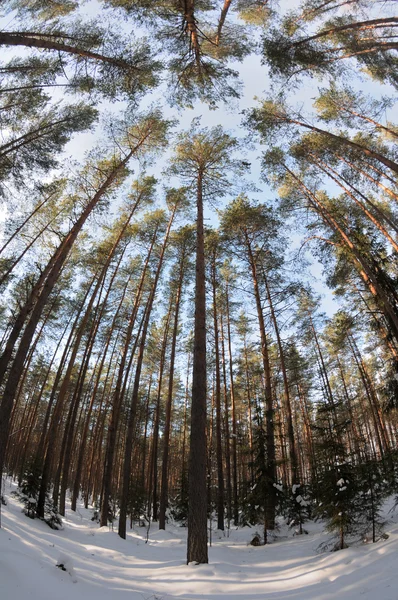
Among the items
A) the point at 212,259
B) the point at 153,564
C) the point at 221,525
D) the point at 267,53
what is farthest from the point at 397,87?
the point at 221,525

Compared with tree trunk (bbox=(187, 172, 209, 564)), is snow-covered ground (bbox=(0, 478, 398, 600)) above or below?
below

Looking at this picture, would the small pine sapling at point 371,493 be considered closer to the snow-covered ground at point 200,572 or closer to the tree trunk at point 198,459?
the snow-covered ground at point 200,572

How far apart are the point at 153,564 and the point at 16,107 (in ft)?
42.1

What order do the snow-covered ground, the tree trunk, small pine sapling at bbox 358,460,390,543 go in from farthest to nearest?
small pine sapling at bbox 358,460,390,543 < the tree trunk < the snow-covered ground

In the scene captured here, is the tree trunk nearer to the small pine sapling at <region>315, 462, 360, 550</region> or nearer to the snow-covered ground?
the snow-covered ground

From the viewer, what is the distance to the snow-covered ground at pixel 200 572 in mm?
3705

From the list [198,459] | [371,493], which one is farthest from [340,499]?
[198,459]

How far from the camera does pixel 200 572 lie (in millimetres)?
5254

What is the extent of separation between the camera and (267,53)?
26.4 feet

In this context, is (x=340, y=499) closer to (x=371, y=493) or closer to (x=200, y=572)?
(x=371, y=493)

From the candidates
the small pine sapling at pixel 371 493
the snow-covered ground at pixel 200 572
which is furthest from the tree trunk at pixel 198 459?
the small pine sapling at pixel 371 493

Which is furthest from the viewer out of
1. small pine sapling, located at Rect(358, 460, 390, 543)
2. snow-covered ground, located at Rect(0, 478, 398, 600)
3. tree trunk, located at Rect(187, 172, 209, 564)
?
small pine sapling, located at Rect(358, 460, 390, 543)

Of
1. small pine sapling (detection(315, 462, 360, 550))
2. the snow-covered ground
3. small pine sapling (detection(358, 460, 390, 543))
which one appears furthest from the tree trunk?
small pine sapling (detection(358, 460, 390, 543))

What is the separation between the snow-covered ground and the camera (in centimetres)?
371
